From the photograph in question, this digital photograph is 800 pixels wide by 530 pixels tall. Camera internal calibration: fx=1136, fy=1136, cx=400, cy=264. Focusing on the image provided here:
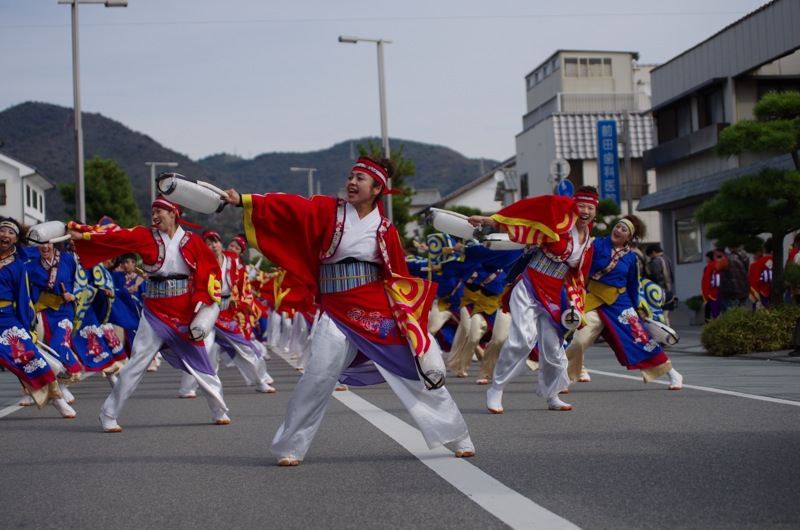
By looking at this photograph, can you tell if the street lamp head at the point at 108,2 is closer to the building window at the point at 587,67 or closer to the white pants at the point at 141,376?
the white pants at the point at 141,376

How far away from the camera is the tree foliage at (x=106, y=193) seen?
195 feet

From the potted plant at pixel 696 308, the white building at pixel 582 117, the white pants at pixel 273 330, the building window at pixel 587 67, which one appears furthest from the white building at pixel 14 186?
the potted plant at pixel 696 308

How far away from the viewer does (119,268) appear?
1733cm

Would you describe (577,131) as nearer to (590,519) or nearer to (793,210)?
(793,210)

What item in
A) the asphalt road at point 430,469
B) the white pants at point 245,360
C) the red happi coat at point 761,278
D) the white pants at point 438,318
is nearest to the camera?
the asphalt road at point 430,469

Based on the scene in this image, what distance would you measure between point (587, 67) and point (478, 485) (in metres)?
47.0

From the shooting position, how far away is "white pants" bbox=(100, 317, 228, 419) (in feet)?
28.6

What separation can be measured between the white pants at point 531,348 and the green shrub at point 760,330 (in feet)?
23.4

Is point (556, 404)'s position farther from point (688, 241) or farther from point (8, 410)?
point (688, 241)

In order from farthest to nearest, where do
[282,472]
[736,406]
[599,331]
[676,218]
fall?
[676,218], [599,331], [736,406], [282,472]

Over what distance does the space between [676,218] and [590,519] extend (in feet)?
92.2

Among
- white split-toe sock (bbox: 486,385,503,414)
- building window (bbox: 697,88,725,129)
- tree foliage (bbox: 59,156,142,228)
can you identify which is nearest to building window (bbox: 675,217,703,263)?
building window (bbox: 697,88,725,129)

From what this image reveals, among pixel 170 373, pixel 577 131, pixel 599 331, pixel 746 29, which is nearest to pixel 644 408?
pixel 599 331

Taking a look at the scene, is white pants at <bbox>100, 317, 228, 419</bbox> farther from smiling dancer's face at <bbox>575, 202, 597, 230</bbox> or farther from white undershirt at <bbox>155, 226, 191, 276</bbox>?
smiling dancer's face at <bbox>575, 202, 597, 230</bbox>
